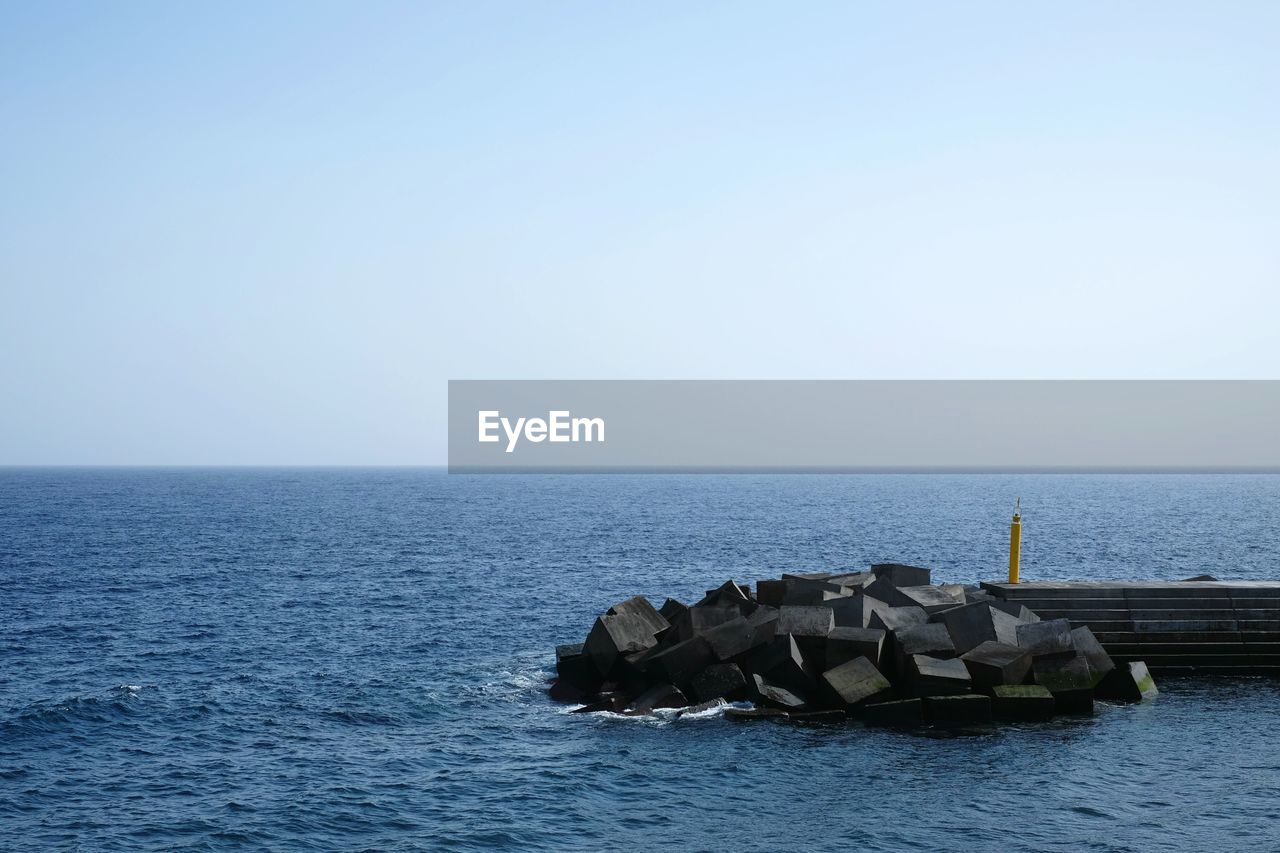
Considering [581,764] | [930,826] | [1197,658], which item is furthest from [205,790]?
[1197,658]

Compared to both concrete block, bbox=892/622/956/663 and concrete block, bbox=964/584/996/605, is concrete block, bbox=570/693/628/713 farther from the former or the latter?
concrete block, bbox=964/584/996/605

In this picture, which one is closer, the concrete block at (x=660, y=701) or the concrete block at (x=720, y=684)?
the concrete block at (x=660, y=701)

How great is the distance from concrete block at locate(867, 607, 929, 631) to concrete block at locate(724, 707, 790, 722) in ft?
11.5

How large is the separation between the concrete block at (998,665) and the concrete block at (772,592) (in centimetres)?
644

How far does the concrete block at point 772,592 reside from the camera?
→ 27.8m

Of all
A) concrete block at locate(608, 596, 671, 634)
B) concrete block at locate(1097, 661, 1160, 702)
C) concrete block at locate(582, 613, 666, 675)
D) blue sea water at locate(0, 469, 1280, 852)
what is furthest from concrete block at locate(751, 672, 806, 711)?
concrete block at locate(1097, 661, 1160, 702)

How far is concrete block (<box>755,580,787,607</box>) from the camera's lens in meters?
27.8

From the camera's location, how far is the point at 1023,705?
70.0 feet

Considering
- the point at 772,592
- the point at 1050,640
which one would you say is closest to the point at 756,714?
the point at 772,592

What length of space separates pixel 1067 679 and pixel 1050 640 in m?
0.87

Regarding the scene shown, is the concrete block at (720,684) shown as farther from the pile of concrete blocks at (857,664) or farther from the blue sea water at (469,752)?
the blue sea water at (469,752)

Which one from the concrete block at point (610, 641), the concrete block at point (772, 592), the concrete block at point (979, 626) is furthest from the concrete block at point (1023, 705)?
the concrete block at point (610, 641)

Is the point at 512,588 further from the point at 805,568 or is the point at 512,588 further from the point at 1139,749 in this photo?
the point at 1139,749

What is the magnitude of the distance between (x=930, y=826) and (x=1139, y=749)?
608cm
